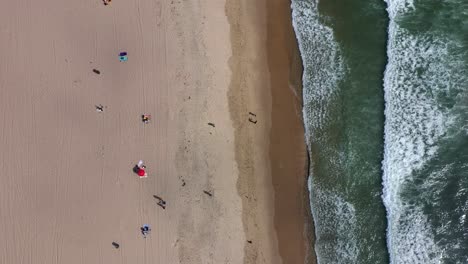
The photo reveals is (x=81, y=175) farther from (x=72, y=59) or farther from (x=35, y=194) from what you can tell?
(x=72, y=59)

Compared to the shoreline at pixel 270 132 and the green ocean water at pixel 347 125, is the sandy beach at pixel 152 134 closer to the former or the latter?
the shoreline at pixel 270 132

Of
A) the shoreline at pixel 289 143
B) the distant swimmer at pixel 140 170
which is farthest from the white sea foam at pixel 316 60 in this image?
the distant swimmer at pixel 140 170

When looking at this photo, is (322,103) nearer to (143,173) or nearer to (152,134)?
(152,134)

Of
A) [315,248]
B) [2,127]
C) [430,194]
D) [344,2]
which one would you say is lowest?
[315,248]

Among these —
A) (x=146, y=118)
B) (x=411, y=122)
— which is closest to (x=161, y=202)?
(x=146, y=118)

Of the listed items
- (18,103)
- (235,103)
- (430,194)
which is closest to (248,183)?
(235,103)
